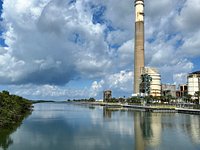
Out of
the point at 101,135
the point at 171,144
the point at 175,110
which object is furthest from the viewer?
the point at 175,110

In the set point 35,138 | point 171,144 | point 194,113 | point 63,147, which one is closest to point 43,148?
point 63,147

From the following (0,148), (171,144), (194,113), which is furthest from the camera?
(194,113)

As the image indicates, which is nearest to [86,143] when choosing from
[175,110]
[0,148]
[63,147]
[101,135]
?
[63,147]

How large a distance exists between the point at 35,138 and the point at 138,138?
15978 millimetres

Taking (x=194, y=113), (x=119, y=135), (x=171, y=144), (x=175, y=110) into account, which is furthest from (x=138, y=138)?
(x=175, y=110)

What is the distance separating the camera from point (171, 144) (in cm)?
4225

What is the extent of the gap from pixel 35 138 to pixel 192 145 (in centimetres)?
2360

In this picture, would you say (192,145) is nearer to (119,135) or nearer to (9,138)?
(119,135)

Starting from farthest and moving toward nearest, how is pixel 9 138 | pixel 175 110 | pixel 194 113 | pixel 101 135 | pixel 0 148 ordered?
pixel 175 110 < pixel 194 113 < pixel 101 135 < pixel 9 138 < pixel 0 148

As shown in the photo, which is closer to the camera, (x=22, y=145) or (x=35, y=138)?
(x=22, y=145)

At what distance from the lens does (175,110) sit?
11438 cm

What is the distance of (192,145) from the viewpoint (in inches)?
1642

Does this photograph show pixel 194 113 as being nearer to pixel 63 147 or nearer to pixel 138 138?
pixel 138 138

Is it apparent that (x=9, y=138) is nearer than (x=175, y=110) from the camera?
Yes
